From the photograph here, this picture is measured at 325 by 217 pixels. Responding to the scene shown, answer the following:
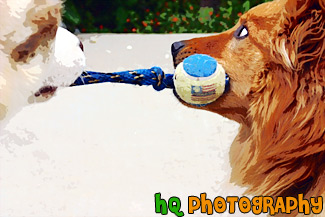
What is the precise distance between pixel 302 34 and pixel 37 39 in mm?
611

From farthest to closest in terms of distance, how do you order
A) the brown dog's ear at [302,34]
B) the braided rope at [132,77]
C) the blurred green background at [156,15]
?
the blurred green background at [156,15], the braided rope at [132,77], the brown dog's ear at [302,34]

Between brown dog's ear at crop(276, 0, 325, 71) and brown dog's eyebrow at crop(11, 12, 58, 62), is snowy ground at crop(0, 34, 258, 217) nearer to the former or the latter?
brown dog's ear at crop(276, 0, 325, 71)

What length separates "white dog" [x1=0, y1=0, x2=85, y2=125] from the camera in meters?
0.92

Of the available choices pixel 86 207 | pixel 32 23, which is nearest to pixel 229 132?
pixel 86 207

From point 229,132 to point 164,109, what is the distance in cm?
37

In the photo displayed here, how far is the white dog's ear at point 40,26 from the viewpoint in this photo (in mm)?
937

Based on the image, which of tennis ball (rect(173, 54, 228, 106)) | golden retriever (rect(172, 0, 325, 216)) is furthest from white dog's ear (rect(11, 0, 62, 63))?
golden retriever (rect(172, 0, 325, 216))

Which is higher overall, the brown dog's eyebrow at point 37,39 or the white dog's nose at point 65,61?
the brown dog's eyebrow at point 37,39

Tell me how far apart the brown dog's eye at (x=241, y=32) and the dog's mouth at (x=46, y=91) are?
514 mm

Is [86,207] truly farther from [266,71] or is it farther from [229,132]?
[266,71]

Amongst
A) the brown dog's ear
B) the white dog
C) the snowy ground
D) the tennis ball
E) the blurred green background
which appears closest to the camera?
the white dog

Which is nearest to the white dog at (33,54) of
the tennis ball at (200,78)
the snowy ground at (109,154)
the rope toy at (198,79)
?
the rope toy at (198,79)

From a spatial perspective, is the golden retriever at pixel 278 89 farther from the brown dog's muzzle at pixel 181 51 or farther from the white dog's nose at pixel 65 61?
the white dog's nose at pixel 65 61

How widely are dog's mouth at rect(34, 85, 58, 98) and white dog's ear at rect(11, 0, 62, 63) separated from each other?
0.39ft
